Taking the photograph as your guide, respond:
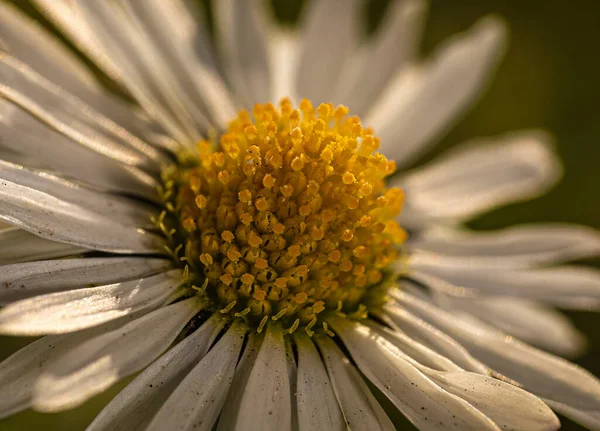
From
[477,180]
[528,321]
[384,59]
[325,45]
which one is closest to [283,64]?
[325,45]

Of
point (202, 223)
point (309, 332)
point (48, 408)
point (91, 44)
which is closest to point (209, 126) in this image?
point (91, 44)

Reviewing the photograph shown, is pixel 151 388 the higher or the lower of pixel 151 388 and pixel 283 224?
Result: the lower

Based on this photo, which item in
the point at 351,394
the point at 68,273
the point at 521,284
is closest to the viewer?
the point at 68,273

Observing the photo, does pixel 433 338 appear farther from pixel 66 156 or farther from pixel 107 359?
pixel 66 156

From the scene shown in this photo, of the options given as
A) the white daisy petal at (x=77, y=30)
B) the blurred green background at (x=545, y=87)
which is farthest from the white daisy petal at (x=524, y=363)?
the blurred green background at (x=545, y=87)

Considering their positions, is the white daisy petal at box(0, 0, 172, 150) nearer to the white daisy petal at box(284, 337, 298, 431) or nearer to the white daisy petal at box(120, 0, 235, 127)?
the white daisy petal at box(120, 0, 235, 127)

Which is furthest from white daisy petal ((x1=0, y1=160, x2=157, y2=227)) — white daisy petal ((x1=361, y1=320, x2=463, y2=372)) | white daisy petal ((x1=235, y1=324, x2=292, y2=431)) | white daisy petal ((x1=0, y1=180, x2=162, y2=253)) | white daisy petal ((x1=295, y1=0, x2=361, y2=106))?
white daisy petal ((x1=295, y1=0, x2=361, y2=106))
